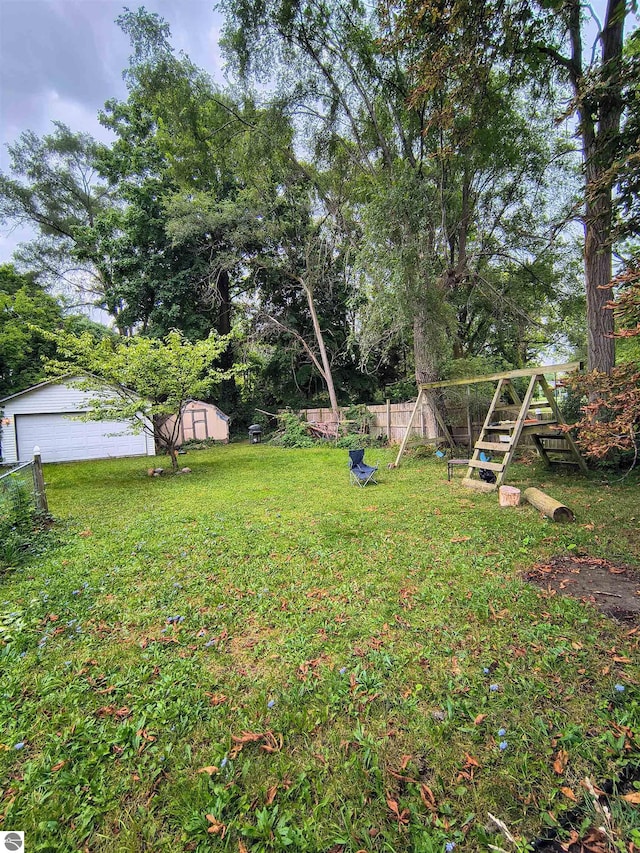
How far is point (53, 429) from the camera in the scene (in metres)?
12.6

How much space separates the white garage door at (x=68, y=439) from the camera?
12.3m

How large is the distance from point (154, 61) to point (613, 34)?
413 inches

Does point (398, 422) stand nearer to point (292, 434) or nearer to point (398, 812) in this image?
point (292, 434)

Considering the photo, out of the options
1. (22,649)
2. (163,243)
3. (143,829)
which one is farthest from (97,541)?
(163,243)

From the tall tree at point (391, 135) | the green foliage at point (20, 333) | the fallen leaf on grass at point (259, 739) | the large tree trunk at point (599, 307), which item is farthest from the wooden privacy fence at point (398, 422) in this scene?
the green foliage at point (20, 333)

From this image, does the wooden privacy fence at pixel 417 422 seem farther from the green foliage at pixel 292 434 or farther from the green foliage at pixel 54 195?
the green foliage at pixel 54 195

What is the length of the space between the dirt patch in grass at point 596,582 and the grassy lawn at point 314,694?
6.2 inches

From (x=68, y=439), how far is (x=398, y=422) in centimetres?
1166

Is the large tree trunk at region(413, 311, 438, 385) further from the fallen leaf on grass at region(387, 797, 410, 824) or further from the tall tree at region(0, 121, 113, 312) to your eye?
the tall tree at region(0, 121, 113, 312)

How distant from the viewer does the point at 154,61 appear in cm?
959

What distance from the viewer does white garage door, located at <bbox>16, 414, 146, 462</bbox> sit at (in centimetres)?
1233

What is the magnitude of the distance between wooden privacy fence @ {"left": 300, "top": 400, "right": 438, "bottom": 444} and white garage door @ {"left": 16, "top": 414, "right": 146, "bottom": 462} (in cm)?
799

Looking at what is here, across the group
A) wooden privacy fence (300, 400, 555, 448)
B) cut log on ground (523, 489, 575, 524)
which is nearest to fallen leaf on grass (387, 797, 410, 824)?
cut log on ground (523, 489, 575, 524)

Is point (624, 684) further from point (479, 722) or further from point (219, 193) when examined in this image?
point (219, 193)
